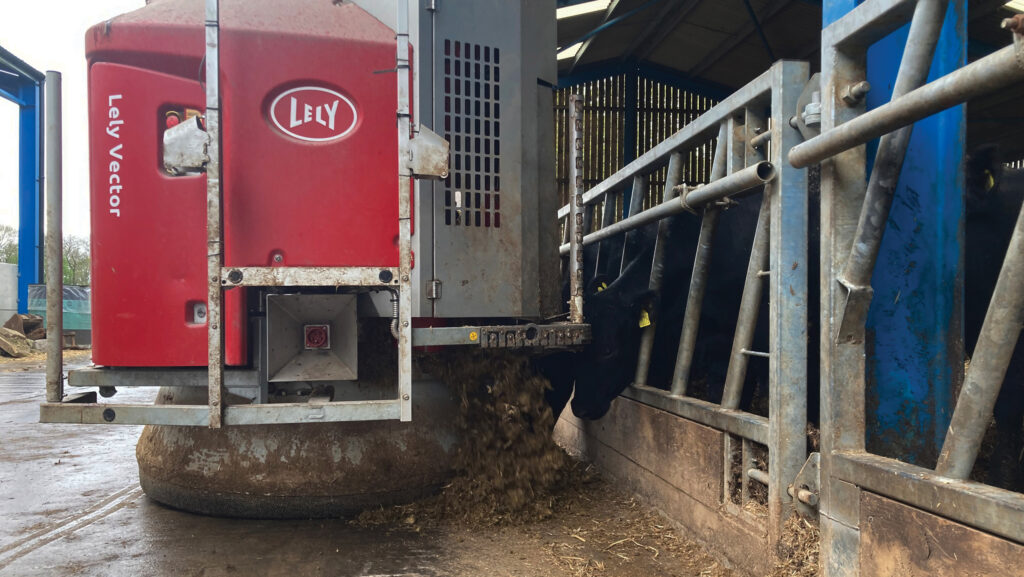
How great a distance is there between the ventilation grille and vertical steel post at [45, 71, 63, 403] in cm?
158

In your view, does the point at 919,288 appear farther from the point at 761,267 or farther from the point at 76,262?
the point at 76,262

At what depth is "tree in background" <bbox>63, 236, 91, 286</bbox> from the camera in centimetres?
4060

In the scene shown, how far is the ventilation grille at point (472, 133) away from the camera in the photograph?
3338mm

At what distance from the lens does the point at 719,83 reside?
11.8m

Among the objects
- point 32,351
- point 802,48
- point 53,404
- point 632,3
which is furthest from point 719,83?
point 32,351

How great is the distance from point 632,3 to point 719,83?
11.7 ft

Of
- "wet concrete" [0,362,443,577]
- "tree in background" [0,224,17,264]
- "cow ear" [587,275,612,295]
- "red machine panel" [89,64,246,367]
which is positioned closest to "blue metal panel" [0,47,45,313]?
"wet concrete" [0,362,443,577]

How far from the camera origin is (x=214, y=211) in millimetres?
2717

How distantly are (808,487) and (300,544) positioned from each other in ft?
6.89

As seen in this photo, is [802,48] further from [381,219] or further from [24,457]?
[24,457]

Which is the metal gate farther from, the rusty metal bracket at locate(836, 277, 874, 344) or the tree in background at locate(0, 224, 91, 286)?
the tree in background at locate(0, 224, 91, 286)

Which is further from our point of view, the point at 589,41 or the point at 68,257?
the point at 68,257

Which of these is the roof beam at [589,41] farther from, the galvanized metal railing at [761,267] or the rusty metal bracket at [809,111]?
the rusty metal bracket at [809,111]

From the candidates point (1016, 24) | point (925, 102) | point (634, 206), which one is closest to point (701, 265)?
point (634, 206)
